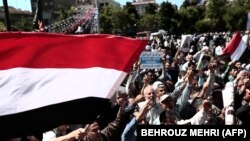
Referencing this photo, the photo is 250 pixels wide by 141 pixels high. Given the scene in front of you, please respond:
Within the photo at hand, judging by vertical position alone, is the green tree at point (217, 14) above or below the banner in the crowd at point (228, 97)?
below

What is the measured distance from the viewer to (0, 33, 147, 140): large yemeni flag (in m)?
4.11

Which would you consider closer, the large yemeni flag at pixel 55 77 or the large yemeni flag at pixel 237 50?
the large yemeni flag at pixel 55 77

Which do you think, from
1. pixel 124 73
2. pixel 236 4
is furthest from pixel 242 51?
pixel 236 4

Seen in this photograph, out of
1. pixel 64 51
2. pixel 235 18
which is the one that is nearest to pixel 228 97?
pixel 64 51

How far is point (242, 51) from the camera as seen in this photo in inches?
→ 496

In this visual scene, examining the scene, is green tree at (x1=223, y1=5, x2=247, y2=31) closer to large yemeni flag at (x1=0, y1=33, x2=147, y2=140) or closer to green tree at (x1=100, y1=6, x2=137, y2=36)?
green tree at (x1=100, y1=6, x2=137, y2=36)

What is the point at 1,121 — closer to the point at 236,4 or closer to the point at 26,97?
the point at 26,97

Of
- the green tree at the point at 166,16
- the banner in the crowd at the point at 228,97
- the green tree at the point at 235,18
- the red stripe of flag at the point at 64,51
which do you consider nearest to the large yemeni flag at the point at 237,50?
the banner in the crowd at the point at 228,97

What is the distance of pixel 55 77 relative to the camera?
14.2ft

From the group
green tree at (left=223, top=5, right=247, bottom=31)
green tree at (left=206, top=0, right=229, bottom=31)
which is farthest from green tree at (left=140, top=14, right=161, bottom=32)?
green tree at (left=223, top=5, right=247, bottom=31)

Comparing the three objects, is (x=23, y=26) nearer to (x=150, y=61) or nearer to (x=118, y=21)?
(x=118, y=21)

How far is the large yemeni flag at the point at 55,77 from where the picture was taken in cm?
411

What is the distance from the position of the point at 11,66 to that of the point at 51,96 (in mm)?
373

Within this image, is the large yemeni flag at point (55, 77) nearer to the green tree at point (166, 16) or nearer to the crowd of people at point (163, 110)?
the crowd of people at point (163, 110)
